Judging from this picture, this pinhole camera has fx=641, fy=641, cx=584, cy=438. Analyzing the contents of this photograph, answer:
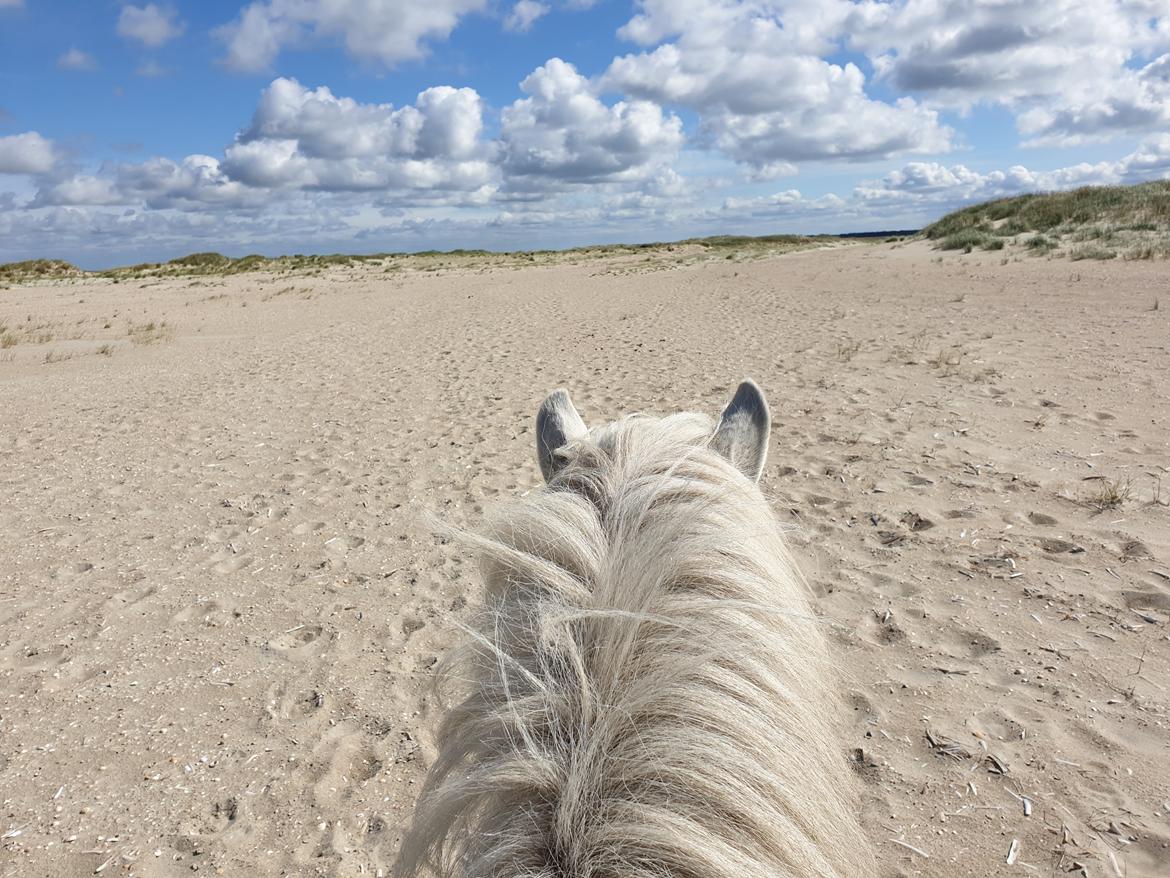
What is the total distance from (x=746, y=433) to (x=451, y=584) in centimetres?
261

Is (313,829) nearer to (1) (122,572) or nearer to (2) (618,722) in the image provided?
(2) (618,722)

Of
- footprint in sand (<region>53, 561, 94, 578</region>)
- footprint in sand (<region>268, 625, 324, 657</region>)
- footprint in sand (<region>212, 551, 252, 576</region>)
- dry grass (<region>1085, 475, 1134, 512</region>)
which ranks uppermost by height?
dry grass (<region>1085, 475, 1134, 512</region>)

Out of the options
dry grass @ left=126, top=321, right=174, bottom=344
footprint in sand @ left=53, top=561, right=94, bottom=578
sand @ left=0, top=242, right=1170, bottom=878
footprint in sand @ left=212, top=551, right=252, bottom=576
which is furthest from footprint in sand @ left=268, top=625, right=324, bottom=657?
dry grass @ left=126, top=321, right=174, bottom=344

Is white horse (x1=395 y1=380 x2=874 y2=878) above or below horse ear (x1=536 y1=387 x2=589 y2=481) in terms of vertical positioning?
below

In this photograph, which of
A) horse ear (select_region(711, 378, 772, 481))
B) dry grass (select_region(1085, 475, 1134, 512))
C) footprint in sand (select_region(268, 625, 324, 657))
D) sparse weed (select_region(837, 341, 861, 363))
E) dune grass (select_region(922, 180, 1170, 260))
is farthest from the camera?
dune grass (select_region(922, 180, 1170, 260))

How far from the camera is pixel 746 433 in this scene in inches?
54.2

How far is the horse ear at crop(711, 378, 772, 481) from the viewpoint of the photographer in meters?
1.34

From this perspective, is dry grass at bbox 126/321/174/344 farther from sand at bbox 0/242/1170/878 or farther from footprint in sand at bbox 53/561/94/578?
footprint in sand at bbox 53/561/94/578

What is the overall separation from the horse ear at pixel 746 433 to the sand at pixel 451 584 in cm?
44

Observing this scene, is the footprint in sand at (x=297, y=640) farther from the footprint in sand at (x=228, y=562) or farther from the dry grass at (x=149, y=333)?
the dry grass at (x=149, y=333)

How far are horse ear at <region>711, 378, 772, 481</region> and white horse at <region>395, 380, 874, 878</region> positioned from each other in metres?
0.21

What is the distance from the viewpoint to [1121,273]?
40.9 feet

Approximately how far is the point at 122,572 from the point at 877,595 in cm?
425

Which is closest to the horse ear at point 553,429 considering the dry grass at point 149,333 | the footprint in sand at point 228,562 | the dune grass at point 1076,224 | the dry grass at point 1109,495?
the footprint in sand at point 228,562
